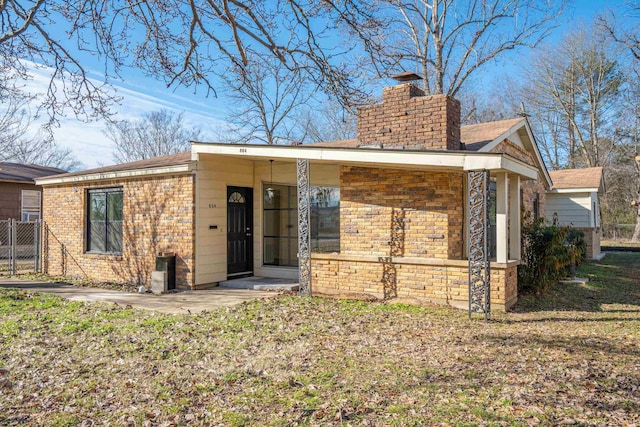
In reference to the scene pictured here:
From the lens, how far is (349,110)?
8.06 m

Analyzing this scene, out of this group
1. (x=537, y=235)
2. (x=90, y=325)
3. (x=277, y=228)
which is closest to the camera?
(x=90, y=325)

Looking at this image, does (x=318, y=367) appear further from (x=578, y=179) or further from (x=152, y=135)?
(x=152, y=135)

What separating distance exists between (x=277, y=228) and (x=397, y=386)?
7.26m

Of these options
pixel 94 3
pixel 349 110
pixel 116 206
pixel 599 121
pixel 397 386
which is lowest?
pixel 397 386

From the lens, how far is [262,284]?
10.0 metres

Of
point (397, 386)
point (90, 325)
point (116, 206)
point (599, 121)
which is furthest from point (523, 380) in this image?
point (599, 121)

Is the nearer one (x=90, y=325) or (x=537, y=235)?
(x=90, y=325)

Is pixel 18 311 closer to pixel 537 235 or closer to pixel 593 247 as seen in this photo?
pixel 537 235

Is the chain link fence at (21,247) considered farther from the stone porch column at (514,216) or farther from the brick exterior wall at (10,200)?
the stone porch column at (514,216)

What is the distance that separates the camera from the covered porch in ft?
24.6

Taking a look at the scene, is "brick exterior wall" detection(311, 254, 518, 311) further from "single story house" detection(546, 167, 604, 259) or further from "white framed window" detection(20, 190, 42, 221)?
"white framed window" detection(20, 190, 42, 221)

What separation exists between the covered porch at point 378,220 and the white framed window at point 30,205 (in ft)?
38.5

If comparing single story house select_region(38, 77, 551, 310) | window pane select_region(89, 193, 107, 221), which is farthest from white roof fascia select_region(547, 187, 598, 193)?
window pane select_region(89, 193, 107, 221)

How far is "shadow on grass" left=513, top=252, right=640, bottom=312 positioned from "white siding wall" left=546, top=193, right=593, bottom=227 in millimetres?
4925
